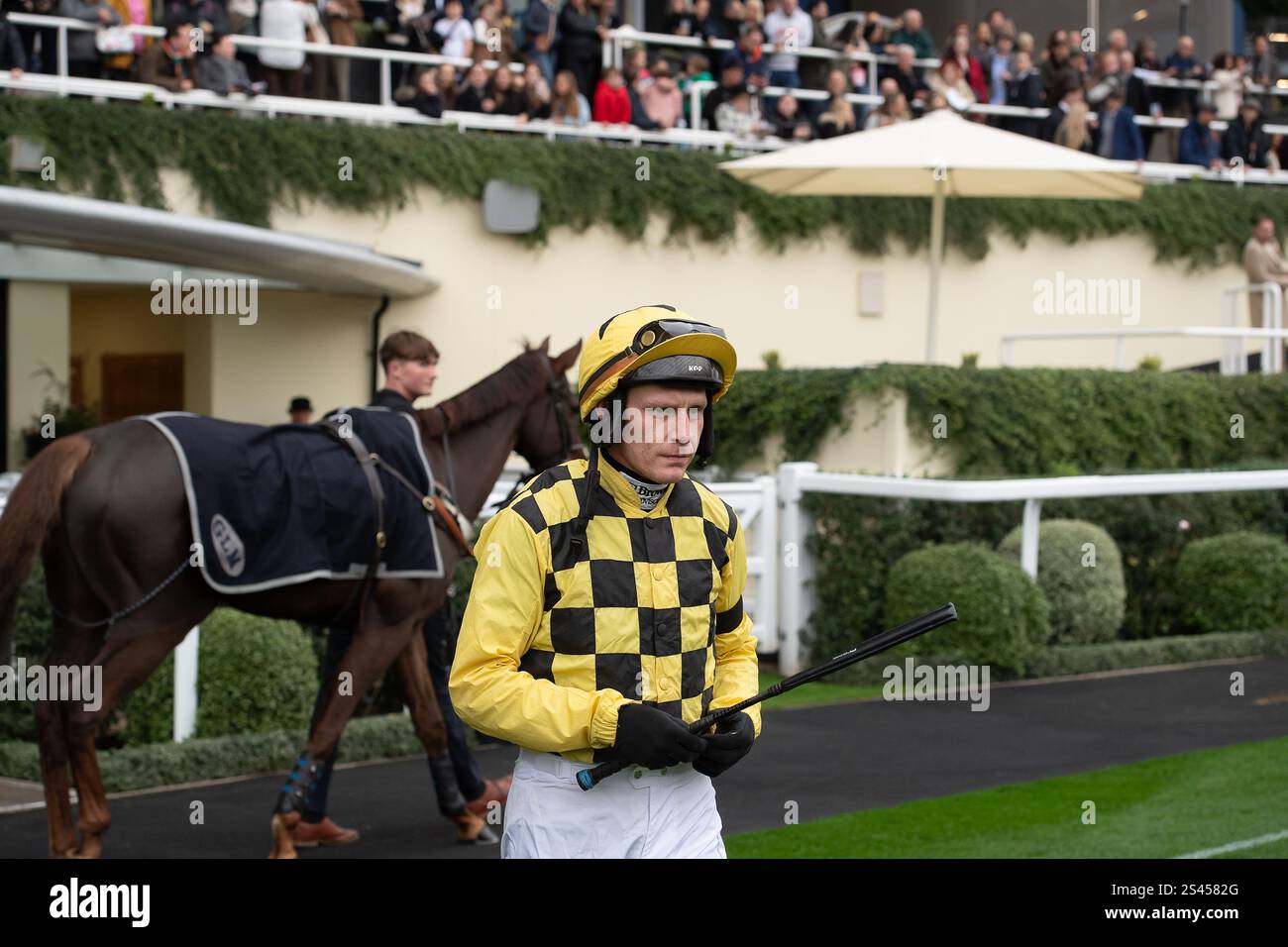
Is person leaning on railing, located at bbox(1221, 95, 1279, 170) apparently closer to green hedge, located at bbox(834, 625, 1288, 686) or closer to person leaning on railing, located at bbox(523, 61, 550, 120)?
person leaning on railing, located at bbox(523, 61, 550, 120)

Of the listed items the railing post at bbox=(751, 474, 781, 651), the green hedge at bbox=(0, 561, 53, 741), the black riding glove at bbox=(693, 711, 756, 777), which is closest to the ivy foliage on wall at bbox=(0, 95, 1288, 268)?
the railing post at bbox=(751, 474, 781, 651)

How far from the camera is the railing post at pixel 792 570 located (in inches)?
387

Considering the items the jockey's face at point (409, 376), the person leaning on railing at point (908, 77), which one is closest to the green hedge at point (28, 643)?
the jockey's face at point (409, 376)

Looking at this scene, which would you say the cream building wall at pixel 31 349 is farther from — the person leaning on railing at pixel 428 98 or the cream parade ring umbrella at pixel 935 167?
the cream parade ring umbrella at pixel 935 167

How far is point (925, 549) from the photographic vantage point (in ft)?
31.2

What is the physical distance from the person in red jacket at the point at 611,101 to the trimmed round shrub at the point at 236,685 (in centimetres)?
835

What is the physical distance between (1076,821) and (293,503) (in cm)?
312

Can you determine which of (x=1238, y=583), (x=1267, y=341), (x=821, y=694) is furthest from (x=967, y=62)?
(x=821, y=694)

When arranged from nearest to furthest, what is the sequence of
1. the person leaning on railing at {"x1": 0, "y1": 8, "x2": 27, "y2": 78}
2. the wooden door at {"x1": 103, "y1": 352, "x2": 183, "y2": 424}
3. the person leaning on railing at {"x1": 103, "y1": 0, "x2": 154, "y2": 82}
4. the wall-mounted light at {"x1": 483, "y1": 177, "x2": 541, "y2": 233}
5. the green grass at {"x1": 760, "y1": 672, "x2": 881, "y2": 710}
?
the green grass at {"x1": 760, "y1": 672, "x2": 881, "y2": 710}, the person leaning on railing at {"x1": 0, "y1": 8, "x2": 27, "y2": 78}, the person leaning on railing at {"x1": 103, "y1": 0, "x2": 154, "y2": 82}, the wall-mounted light at {"x1": 483, "y1": 177, "x2": 541, "y2": 233}, the wooden door at {"x1": 103, "y1": 352, "x2": 183, "y2": 424}

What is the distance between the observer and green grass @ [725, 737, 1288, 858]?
18.9ft

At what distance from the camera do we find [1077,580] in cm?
990

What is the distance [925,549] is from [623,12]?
12.1 meters

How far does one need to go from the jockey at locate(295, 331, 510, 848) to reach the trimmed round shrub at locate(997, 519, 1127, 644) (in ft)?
14.4

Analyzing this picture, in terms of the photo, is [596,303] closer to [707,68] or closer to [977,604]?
[707,68]
